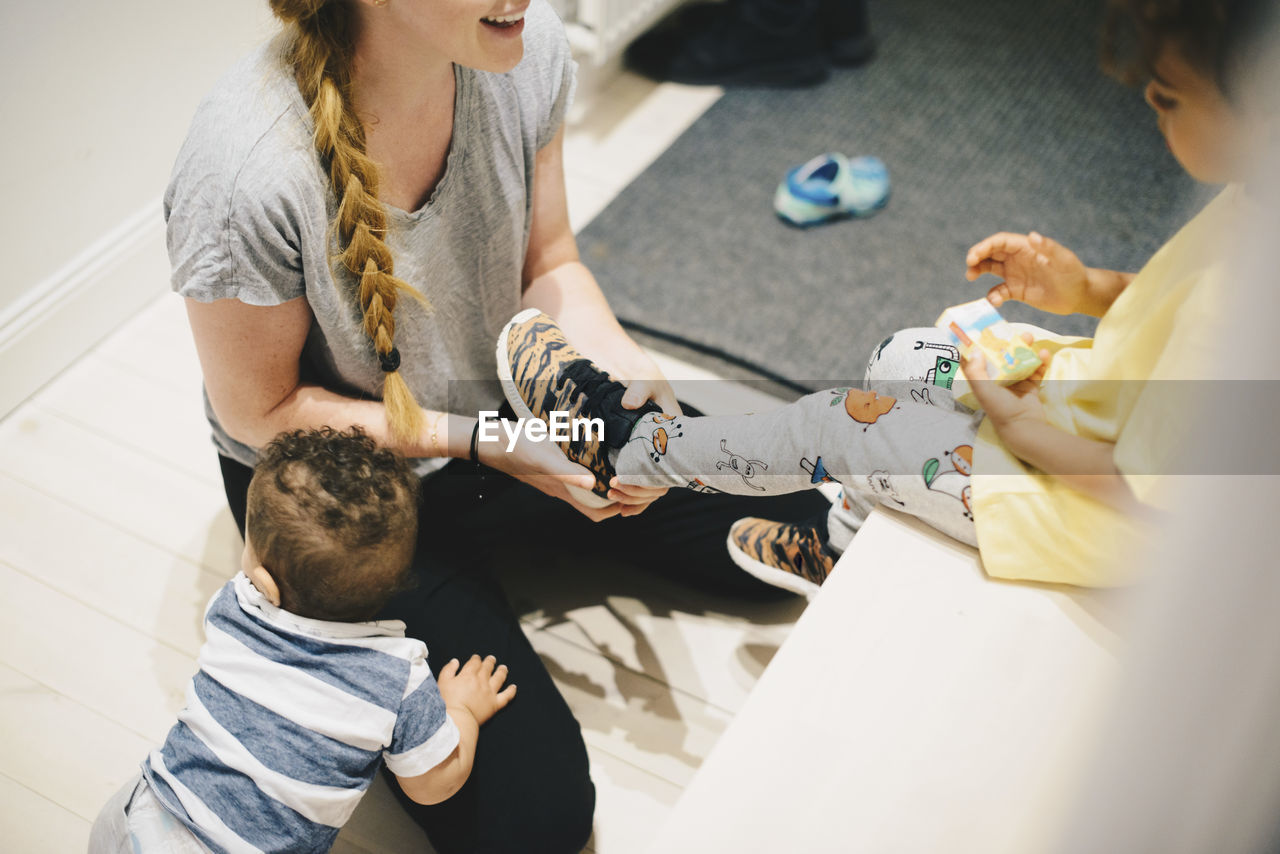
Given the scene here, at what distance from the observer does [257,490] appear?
76 centimetres

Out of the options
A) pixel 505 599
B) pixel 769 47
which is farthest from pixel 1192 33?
pixel 769 47

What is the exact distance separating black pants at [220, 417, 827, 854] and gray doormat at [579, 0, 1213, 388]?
0.40m

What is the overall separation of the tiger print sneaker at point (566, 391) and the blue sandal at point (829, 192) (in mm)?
764

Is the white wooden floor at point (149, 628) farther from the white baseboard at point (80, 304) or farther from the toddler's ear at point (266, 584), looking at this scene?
the toddler's ear at point (266, 584)

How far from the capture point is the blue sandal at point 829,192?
5.15 feet

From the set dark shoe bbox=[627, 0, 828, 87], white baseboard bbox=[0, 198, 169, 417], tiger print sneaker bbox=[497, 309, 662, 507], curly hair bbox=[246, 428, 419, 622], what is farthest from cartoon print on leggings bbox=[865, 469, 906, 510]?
dark shoe bbox=[627, 0, 828, 87]

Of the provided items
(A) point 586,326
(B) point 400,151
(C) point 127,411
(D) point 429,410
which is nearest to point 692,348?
(A) point 586,326

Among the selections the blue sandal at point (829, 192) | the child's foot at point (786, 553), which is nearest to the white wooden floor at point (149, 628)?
the child's foot at point (786, 553)

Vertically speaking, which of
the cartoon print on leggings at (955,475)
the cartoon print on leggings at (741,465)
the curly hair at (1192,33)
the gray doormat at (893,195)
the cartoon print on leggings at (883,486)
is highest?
the curly hair at (1192,33)

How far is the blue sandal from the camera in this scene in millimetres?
1570

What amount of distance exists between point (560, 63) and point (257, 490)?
1.57 feet

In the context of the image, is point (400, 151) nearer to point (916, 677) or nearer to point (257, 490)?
point (257, 490)

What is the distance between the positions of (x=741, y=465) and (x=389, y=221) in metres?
0.36

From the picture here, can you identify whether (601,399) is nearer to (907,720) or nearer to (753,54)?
(907,720)
